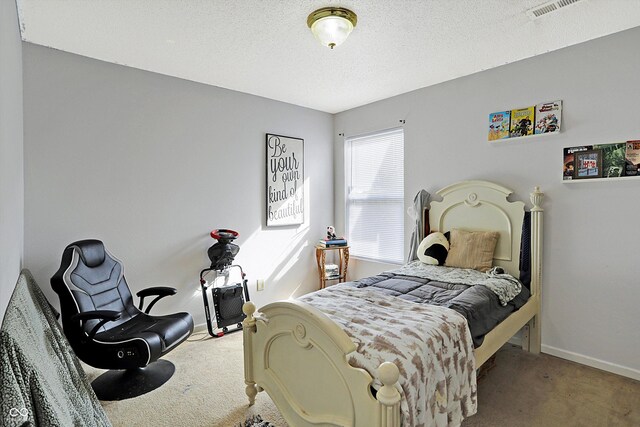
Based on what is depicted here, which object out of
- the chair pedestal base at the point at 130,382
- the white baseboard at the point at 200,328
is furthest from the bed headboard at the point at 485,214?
the chair pedestal base at the point at 130,382

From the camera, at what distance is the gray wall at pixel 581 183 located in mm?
2469

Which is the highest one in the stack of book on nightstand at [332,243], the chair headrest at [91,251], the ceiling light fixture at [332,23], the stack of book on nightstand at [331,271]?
the ceiling light fixture at [332,23]

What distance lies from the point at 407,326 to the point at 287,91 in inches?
110

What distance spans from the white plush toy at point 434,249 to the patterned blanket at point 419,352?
118 cm

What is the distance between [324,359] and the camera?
1.63 metres

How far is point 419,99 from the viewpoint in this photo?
12.0ft

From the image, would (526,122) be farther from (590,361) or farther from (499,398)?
(499,398)

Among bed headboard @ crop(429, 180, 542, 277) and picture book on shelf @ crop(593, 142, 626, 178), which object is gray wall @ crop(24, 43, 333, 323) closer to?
bed headboard @ crop(429, 180, 542, 277)

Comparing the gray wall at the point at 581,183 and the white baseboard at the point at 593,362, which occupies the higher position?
the gray wall at the point at 581,183

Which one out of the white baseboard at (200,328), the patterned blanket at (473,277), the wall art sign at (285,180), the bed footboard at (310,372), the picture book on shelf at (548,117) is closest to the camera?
the bed footboard at (310,372)

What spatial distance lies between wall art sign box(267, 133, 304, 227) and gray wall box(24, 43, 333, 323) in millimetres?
90

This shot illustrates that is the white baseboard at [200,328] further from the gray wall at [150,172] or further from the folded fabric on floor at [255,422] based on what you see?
the folded fabric on floor at [255,422]

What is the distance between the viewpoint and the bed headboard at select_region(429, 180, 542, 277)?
9.74ft

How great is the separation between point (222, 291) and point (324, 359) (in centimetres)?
193
